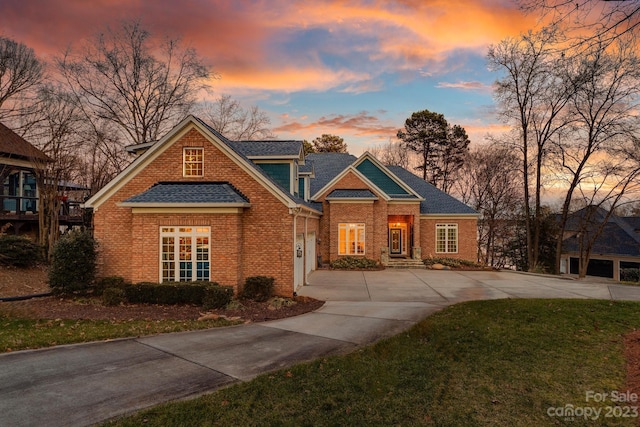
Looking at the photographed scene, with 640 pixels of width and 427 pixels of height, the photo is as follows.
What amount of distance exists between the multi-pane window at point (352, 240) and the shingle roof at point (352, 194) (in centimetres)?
205

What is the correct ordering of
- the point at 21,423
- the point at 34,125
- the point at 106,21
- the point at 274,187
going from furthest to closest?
the point at 106,21 < the point at 34,125 < the point at 274,187 < the point at 21,423

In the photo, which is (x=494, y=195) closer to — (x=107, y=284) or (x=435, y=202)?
(x=435, y=202)

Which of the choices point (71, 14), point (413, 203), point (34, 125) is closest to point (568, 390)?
point (413, 203)

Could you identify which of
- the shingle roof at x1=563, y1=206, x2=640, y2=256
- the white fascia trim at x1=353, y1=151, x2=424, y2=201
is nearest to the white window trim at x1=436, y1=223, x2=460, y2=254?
the white fascia trim at x1=353, y1=151, x2=424, y2=201

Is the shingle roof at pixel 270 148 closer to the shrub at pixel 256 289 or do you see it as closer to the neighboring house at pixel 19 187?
the shrub at pixel 256 289

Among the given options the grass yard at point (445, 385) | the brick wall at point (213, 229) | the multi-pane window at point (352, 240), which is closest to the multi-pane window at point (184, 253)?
the brick wall at point (213, 229)

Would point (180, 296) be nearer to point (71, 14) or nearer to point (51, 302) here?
point (51, 302)

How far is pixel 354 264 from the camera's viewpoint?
24344 mm

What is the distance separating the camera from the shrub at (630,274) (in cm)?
2920

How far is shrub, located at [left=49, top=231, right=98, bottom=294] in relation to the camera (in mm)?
13312

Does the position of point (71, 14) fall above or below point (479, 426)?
above

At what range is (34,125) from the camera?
83.7 feet

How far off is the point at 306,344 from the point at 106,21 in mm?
31046

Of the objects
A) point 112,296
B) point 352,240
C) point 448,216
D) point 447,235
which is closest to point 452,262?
point 447,235
